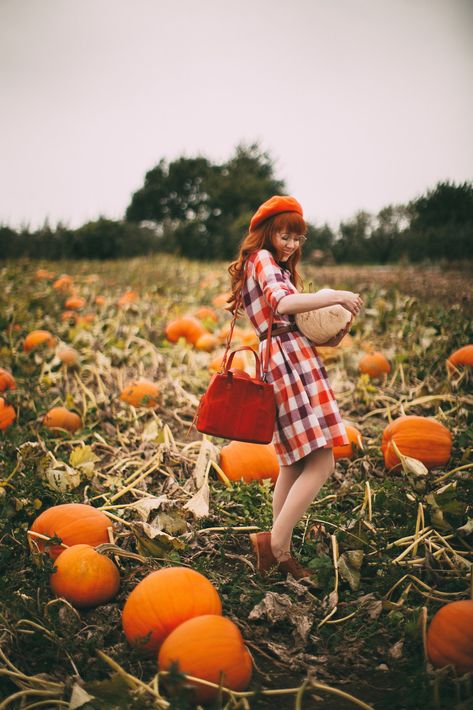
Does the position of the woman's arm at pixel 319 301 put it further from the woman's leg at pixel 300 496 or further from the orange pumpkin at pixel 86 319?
the orange pumpkin at pixel 86 319

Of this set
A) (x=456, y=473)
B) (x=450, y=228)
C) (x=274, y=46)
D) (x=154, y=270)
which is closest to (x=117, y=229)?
(x=154, y=270)

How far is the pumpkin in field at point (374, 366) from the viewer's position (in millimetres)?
4594

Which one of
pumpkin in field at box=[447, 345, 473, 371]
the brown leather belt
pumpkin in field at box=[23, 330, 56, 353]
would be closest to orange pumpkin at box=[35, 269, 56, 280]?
pumpkin in field at box=[23, 330, 56, 353]

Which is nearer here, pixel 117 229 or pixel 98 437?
pixel 98 437

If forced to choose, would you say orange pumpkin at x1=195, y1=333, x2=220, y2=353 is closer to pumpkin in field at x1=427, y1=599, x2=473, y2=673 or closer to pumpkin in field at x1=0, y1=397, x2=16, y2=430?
pumpkin in field at x1=0, y1=397, x2=16, y2=430

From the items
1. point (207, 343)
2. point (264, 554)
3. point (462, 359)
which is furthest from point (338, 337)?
point (207, 343)

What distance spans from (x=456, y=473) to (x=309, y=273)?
665cm

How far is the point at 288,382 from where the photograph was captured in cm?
217

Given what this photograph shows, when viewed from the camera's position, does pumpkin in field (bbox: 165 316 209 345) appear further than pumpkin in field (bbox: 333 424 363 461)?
Yes

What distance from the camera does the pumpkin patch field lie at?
5.45 ft

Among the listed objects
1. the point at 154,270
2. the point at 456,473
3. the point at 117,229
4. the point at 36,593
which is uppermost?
the point at 117,229

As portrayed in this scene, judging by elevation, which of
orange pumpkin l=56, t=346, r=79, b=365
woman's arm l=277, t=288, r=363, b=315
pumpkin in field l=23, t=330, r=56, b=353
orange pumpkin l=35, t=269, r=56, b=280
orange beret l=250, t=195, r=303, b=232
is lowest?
orange pumpkin l=56, t=346, r=79, b=365

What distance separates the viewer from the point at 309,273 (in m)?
9.28

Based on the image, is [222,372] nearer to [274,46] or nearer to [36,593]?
[36,593]
